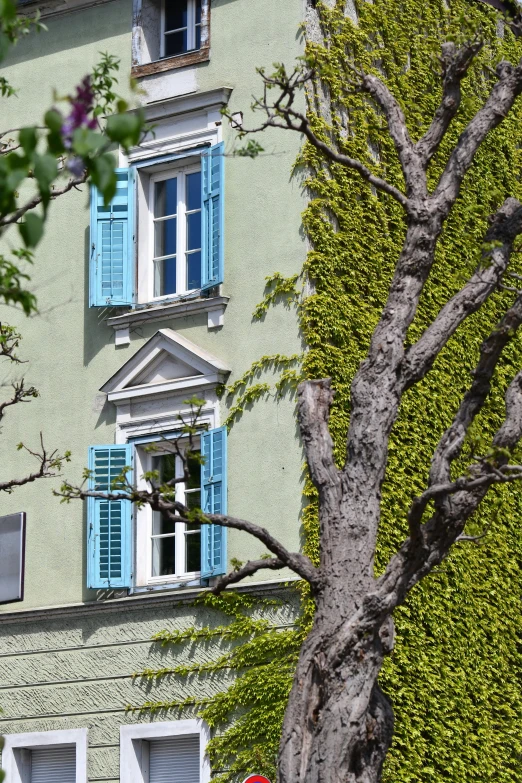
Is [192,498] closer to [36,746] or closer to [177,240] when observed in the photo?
[177,240]

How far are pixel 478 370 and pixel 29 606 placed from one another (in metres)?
8.33

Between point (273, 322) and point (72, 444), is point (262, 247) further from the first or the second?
point (72, 444)

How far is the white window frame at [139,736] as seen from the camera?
54.1 feet

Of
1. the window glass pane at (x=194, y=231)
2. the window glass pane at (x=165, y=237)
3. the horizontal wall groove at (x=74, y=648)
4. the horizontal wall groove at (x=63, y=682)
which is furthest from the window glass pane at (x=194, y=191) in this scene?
the horizontal wall groove at (x=63, y=682)

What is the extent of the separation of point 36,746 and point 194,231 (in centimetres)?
611

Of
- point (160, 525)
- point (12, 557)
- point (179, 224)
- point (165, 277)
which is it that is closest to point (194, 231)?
point (179, 224)

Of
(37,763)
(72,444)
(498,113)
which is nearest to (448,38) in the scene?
(498,113)

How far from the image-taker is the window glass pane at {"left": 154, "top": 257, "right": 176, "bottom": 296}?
18.2 metres

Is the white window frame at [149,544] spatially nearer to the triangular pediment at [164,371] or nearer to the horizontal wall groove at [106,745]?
the triangular pediment at [164,371]

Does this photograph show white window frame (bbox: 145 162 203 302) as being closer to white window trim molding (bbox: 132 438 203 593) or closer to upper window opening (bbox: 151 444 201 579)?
white window trim molding (bbox: 132 438 203 593)

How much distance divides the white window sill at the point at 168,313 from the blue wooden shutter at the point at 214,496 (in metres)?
1.36

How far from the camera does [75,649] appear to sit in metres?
17.5

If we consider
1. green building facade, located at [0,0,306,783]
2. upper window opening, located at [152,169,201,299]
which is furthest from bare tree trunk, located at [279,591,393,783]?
upper window opening, located at [152,169,201,299]

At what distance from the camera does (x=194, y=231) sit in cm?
1814
